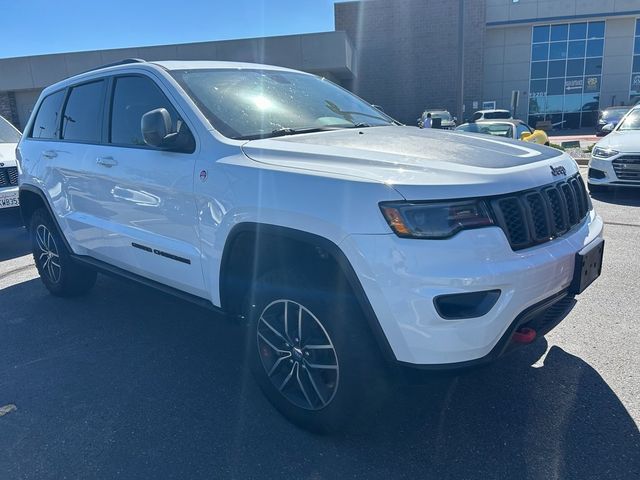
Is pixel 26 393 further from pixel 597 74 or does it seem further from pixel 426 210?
pixel 597 74

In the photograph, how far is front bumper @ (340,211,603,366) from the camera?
212 centimetres

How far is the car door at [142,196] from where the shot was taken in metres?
3.09

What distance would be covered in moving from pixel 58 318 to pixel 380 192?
11.6 ft

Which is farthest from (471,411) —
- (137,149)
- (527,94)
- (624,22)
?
(624,22)

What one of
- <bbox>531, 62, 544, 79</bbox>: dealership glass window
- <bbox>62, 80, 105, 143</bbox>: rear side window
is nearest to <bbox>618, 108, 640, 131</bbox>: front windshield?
<bbox>62, 80, 105, 143</bbox>: rear side window

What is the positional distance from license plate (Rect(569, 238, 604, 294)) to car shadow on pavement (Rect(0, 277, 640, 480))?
0.69 metres

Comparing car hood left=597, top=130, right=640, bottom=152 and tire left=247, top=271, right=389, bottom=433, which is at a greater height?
car hood left=597, top=130, right=640, bottom=152

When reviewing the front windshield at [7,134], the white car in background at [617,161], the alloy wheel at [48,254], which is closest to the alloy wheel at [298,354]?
the alloy wheel at [48,254]

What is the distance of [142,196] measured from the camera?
3379mm

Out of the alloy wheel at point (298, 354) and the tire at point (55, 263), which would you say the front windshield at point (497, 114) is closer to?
the tire at point (55, 263)

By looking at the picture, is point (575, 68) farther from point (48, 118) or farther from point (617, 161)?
point (48, 118)

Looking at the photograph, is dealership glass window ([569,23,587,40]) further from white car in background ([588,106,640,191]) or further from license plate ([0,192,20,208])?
license plate ([0,192,20,208])

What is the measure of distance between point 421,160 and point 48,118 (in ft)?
13.0

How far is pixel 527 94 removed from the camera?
128 ft
